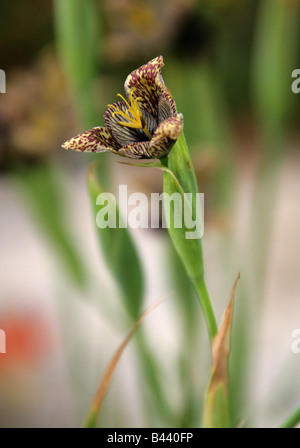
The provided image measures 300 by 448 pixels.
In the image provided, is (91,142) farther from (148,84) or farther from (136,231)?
(136,231)

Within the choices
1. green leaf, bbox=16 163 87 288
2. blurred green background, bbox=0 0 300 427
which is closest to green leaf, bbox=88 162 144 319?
blurred green background, bbox=0 0 300 427

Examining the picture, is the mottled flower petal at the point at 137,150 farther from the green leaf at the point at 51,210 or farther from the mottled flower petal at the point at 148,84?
the green leaf at the point at 51,210

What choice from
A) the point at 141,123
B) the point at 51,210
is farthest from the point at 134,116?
the point at 51,210

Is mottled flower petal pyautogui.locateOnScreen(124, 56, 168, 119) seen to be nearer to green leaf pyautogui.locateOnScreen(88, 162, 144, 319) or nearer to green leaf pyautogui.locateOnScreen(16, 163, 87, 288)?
green leaf pyautogui.locateOnScreen(88, 162, 144, 319)

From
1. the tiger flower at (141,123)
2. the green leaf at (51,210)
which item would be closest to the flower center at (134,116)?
the tiger flower at (141,123)

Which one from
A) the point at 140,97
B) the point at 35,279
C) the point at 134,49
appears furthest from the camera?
the point at 35,279

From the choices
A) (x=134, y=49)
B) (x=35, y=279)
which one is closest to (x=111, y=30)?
(x=134, y=49)

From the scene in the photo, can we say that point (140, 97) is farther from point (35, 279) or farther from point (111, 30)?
point (35, 279)
